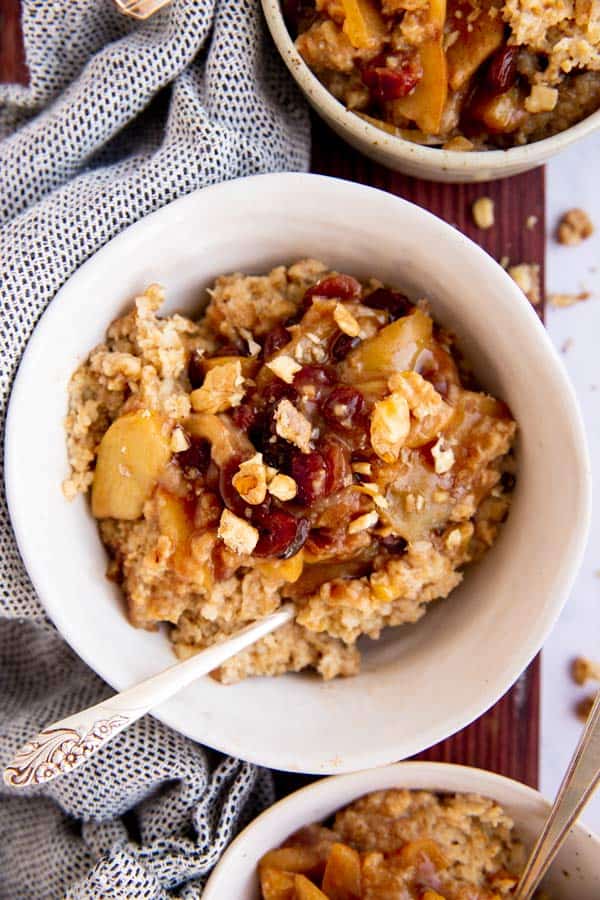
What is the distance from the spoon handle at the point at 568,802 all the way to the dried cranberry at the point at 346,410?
0.63 meters

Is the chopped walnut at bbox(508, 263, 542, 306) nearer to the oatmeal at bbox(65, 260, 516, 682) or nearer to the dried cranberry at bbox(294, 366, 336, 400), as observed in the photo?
the oatmeal at bbox(65, 260, 516, 682)

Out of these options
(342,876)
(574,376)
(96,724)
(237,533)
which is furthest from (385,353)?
(342,876)

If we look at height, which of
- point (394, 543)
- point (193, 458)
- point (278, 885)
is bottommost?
point (278, 885)

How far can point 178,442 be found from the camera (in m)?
1.63

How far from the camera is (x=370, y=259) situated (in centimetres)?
178

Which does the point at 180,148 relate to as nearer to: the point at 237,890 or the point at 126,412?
the point at 126,412

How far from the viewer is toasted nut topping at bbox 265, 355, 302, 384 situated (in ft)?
5.28

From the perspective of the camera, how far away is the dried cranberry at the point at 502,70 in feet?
5.57

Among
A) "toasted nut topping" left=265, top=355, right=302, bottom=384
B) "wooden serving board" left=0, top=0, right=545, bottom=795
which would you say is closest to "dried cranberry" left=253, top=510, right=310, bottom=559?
"toasted nut topping" left=265, top=355, right=302, bottom=384

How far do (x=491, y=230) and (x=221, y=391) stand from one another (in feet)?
2.52

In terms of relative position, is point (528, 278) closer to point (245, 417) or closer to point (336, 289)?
point (336, 289)

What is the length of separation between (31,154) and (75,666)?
1.04m

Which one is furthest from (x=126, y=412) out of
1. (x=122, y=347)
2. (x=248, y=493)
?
(x=248, y=493)

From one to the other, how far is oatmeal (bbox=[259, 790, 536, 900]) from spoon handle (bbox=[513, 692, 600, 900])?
6 cm
